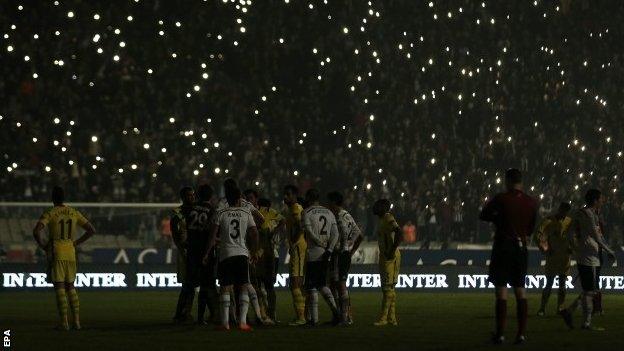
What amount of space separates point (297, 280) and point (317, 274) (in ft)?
2.78

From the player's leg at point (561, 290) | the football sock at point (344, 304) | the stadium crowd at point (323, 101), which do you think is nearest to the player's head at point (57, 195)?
the football sock at point (344, 304)

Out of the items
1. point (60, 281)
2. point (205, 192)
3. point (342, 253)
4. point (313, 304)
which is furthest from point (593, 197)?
point (60, 281)

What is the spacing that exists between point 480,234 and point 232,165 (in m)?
7.95

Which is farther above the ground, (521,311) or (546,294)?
(546,294)

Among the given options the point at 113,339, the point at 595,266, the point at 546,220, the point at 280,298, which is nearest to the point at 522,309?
the point at 595,266

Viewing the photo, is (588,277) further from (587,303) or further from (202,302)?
(202,302)

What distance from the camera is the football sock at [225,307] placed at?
21134 mm

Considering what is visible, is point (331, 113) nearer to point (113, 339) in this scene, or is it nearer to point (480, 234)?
point (480, 234)

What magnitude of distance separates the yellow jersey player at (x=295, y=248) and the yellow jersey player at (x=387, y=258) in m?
1.16

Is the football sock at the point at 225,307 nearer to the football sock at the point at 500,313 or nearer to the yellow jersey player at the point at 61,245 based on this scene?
the yellow jersey player at the point at 61,245

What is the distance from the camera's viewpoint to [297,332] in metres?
21.8

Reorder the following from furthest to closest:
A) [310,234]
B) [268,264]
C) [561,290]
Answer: [561,290] → [268,264] → [310,234]

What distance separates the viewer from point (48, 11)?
44438mm

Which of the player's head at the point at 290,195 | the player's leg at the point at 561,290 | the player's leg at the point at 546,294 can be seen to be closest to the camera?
the player's head at the point at 290,195
